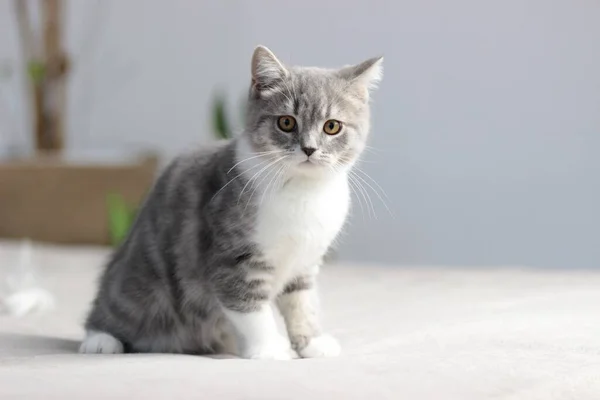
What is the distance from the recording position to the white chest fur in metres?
1.51

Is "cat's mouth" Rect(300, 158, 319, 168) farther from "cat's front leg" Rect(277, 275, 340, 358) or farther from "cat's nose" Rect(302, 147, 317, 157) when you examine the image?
"cat's front leg" Rect(277, 275, 340, 358)

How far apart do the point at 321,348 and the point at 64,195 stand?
2342 mm

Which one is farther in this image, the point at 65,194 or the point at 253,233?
the point at 65,194

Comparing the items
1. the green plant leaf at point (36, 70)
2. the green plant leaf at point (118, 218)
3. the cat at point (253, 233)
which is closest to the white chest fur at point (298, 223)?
the cat at point (253, 233)

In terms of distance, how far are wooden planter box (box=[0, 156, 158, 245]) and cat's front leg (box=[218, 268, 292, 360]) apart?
2.16 m

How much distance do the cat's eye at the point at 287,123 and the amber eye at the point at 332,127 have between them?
0.19 ft

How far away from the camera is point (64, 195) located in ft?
11.9

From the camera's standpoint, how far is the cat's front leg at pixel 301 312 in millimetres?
1616

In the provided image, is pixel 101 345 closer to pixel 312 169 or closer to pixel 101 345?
pixel 101 345

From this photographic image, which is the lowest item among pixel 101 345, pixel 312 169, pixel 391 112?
pixel 391 112

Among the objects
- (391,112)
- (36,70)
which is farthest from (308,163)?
(36,70)

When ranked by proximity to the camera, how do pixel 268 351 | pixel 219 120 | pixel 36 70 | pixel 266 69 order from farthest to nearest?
pixel 36 70, pixel 219 120, pixel 266 69, pixel 268 351

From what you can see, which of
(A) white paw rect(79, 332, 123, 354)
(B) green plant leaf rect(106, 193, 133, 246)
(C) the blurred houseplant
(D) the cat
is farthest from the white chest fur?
(C) the blurred houseplant

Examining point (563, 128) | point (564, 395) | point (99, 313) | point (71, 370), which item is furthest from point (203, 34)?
point (564, 395)
